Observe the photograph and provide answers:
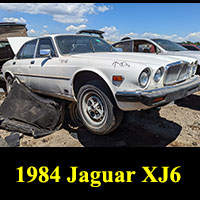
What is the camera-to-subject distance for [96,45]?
147 inches

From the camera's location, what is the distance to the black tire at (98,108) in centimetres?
245

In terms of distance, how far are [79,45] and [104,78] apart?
1.40 m

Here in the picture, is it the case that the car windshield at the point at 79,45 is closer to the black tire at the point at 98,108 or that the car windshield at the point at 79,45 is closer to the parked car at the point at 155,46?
the black tire at the point at 98,108

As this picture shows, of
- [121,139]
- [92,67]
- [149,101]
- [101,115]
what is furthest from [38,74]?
[149,101]

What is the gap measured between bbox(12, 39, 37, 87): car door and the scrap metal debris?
53 centimetres

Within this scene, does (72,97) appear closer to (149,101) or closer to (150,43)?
(149,101)

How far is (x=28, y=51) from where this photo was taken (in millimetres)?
4262

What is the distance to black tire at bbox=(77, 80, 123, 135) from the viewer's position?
96.5 inches

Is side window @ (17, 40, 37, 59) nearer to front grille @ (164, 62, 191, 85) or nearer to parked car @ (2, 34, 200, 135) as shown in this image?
parked car @ (2, 34, 200, 135)

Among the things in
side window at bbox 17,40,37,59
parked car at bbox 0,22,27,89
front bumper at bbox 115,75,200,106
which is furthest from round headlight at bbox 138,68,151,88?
parked car at bbox 0,22,27,89

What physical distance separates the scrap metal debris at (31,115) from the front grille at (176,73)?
2021 mm

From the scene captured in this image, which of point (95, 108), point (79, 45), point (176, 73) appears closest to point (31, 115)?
point (95, 108)

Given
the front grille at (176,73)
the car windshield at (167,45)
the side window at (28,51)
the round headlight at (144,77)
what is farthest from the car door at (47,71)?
the car windshield at (167,45)

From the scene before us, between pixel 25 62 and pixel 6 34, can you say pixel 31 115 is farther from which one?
pixel 6 34
